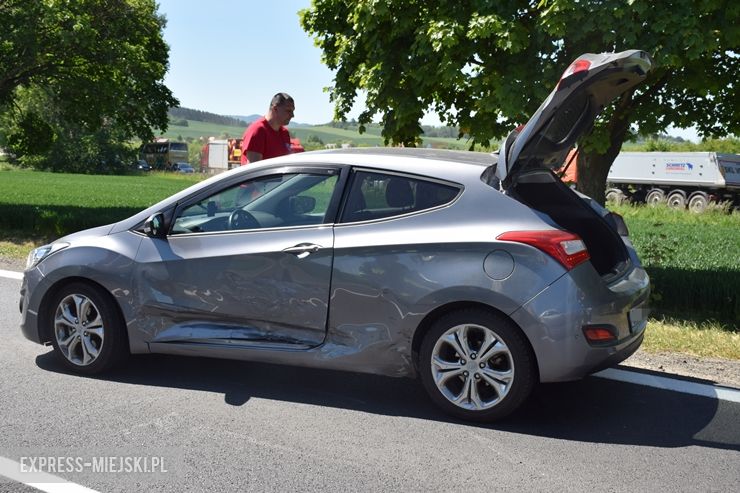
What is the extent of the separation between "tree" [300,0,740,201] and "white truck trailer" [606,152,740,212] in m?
29.6

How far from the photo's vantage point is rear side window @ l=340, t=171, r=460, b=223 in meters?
5.07

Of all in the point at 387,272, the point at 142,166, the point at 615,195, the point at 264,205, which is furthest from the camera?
the point at 142,166

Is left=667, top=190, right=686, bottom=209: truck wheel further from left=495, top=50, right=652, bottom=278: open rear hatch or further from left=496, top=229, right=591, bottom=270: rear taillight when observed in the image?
left=496, top=229, right=591, bottom=270: rear taillight

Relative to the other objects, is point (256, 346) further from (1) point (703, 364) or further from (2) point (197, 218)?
(1) point (703, 364)

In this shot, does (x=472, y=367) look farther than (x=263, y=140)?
No

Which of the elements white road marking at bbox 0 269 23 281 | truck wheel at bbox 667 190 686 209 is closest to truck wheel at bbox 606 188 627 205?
truck wheel at bbox 667 190 686 209

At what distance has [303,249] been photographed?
5203 millimetres

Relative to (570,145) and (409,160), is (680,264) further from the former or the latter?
(409,160)

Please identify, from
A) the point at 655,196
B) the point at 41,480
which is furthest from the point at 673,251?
the point at 655,196

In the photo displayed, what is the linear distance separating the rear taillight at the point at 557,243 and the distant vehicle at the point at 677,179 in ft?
121

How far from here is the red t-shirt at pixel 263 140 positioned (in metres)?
8.34

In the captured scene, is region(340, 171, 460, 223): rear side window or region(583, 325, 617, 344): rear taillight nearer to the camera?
region(583, 325, 617, 344): rear taillight

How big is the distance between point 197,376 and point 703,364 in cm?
380

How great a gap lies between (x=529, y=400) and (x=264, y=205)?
6.99 ft
